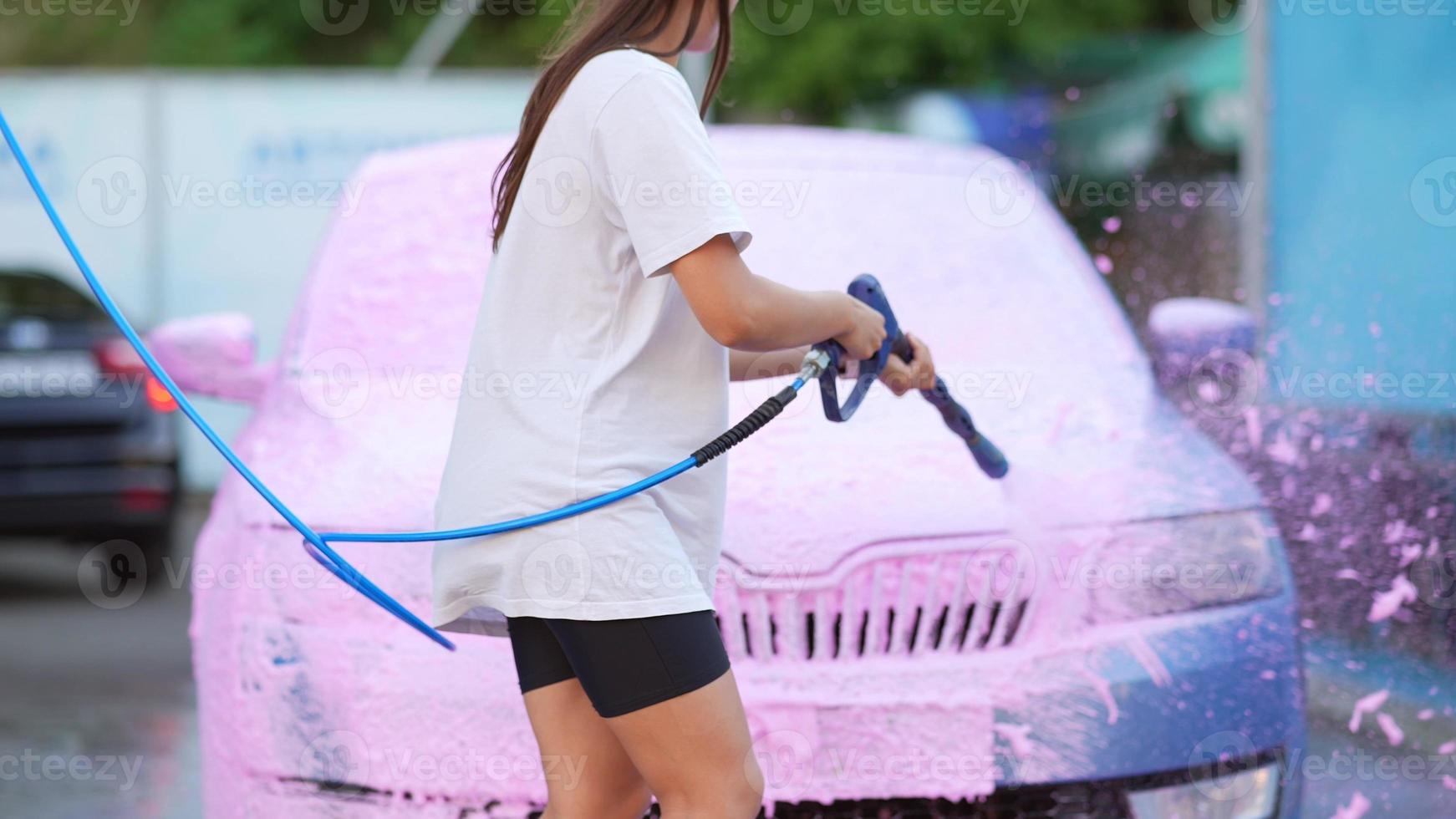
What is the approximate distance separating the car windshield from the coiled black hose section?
20.9 ft

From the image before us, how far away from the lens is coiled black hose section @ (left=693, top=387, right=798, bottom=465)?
2.07 meters

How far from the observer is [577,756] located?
2.21 m

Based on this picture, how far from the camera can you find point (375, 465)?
323cm

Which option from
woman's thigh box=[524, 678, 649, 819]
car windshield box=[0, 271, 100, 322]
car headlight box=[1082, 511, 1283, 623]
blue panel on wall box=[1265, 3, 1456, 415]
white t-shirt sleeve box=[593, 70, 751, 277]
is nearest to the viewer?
white t-shirt sleeve box=[593, 70, 751, 277]

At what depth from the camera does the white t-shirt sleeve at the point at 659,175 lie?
1.93 m

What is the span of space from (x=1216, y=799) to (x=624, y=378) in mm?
1527

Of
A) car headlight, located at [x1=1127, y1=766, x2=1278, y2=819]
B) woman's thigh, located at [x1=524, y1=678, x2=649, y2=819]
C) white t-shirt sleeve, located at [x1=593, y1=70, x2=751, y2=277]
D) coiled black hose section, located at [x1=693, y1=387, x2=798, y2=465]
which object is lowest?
car headlight, located at [x1=1127, y1=766, x2=1278, y2=819]

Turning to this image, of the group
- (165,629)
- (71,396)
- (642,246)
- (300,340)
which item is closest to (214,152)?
(71,396)

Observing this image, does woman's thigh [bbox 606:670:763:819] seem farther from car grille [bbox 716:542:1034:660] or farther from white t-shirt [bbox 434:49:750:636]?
car grille [bbox 716:542:1034:660]

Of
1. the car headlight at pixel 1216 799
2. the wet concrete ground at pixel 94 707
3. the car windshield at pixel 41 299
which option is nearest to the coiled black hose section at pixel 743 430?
the car headlight at pixel 1216 799

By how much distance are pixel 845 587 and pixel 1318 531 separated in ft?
6.27

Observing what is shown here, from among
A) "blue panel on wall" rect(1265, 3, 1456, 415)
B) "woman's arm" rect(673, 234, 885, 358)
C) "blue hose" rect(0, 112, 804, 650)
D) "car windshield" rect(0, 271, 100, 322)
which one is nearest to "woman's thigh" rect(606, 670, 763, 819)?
"blue hose" rect(0, 112, 804, 650)

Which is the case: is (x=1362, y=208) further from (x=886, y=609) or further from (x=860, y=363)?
(x=860, y=363)

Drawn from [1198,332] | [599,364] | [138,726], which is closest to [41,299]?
[138,726]
